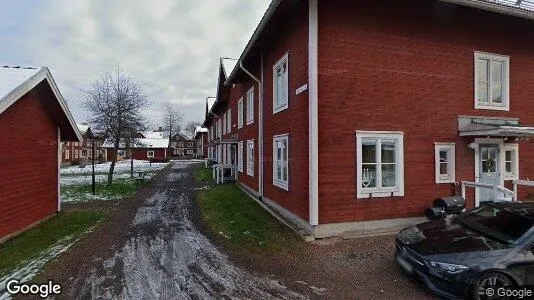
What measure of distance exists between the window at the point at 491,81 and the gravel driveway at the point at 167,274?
27.7 ft

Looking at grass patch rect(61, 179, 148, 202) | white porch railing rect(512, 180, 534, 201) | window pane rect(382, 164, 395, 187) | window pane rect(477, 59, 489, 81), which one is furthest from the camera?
grass patch rect(61, 179, 148, 202)

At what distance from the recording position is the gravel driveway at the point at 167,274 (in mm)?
5086

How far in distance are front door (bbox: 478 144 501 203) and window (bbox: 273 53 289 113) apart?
19.9 ft

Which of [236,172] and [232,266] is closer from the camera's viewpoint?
[232,266]

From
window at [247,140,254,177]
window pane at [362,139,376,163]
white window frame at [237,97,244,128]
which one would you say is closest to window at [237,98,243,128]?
white window frame at [237,97,244,128]

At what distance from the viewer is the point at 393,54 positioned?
28.4 feet

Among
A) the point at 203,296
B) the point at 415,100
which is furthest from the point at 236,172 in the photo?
the point at 203,296

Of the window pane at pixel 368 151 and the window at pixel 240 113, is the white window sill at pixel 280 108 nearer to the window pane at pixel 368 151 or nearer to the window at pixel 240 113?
the window pane at pixel 368 151

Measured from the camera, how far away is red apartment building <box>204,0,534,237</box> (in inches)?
315

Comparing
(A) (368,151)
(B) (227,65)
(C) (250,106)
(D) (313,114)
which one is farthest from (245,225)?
(B) (227,65)

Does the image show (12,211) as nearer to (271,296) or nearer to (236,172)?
(271,296)

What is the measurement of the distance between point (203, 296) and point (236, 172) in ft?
50.4

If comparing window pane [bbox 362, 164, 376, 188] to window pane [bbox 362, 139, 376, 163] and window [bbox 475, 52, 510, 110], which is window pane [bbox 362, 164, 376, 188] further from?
window [bbox 475, 52, 510, 110]

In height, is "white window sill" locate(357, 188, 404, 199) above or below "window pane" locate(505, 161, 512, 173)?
below
